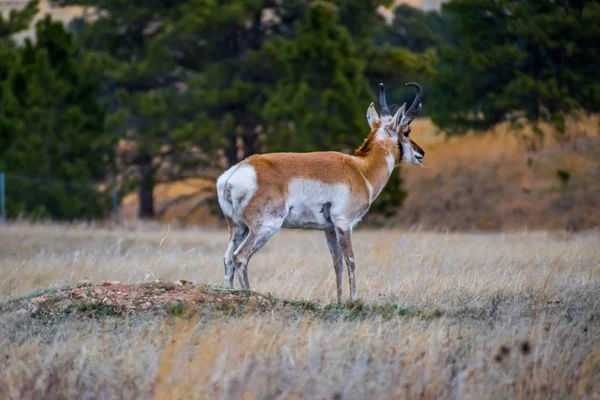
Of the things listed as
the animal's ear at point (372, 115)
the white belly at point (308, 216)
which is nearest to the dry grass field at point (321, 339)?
the white belly at point (308, 216)

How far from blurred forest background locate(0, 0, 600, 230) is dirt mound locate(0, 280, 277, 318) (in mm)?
18118

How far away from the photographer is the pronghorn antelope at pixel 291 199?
33.9ft

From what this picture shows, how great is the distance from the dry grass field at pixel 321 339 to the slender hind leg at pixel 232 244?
586mm

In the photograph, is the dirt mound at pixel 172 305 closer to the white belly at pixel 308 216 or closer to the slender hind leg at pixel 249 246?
the slender hind leg at pixel 249 246

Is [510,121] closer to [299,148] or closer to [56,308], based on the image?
[299,148]

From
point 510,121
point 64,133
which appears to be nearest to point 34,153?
point 64,133

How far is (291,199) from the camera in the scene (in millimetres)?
10492

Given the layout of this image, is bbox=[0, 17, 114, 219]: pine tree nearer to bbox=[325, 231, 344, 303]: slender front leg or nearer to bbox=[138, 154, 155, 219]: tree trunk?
bbox=[138, 154, 155, 219]: tree trunk

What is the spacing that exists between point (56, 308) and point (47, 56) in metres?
22.3

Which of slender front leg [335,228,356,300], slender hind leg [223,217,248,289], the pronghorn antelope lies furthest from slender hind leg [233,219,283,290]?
slender front leg [335,228,356,300]

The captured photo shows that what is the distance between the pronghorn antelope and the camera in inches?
407

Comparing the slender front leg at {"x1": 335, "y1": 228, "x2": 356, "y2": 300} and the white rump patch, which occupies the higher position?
the white rump patch

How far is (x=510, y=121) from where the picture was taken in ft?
118

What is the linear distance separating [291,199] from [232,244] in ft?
2.91
